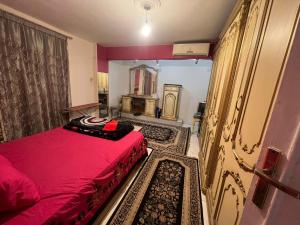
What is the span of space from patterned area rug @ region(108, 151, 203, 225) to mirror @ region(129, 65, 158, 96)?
11.2ft

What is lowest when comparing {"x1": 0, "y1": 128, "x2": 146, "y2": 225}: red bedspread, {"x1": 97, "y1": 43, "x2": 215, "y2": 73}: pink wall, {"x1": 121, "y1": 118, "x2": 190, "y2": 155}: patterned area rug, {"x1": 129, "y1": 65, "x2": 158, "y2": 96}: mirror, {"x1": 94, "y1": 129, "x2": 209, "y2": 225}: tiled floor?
{"x1": 94, "y1": 129, "x2": 209, "y2": 225}: tiled floor

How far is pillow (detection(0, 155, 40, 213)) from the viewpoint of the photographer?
902 millimetres

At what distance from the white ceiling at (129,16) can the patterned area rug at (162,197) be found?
2412mm

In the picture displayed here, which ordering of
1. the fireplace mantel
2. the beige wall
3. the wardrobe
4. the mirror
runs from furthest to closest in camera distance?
the mirror < the fireplace mantel < the beige wall < the wardrobe

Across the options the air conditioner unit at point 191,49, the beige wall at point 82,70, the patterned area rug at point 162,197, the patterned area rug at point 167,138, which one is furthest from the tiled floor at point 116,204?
the air conditioner unit at point 191,49

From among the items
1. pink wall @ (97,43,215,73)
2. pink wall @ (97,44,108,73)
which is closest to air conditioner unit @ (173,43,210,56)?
pink wall @ (97,43,215,73)

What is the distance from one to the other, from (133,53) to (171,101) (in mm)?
2015

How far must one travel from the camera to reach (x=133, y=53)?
394cm

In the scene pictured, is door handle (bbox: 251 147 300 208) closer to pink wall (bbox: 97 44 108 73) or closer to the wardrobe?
the wardrobe

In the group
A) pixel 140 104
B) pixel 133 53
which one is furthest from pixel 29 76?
pixel 140 104

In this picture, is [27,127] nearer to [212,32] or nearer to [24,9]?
[24,9]

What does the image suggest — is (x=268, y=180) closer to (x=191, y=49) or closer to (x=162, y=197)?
(x=162, y=197)

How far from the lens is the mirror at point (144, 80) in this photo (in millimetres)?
5270

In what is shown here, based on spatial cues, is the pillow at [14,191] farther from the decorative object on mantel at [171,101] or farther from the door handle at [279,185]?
the decorative object on mantel at [171,101]
